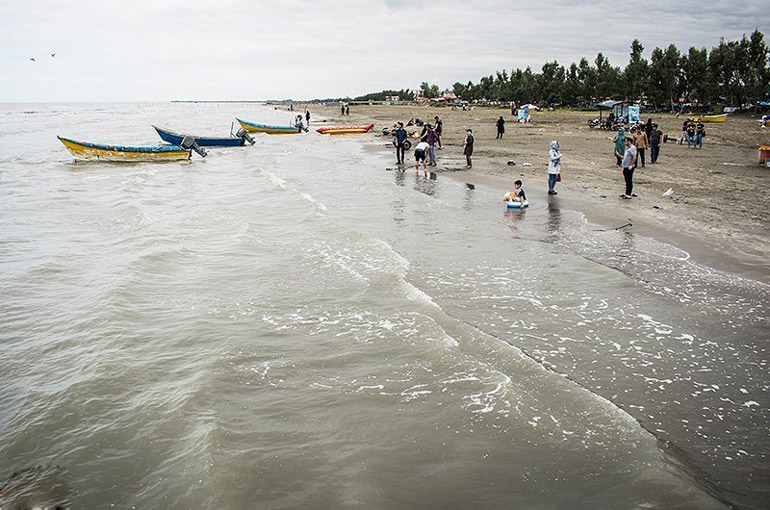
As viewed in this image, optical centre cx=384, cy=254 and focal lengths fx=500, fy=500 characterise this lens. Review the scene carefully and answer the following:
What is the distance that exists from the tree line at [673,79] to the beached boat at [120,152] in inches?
2703

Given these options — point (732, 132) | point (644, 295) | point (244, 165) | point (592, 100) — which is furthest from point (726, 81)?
point (644, 295)

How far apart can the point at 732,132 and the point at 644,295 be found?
134 ft

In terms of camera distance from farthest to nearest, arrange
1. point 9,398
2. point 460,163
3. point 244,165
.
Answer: point 244,165, point 460,163, point 9,398

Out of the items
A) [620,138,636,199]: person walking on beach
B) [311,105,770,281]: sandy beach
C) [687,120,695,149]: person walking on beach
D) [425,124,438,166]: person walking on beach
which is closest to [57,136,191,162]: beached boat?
[311,105,770,281]: sandy beach

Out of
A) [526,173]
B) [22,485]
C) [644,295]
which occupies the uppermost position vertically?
[526,173]

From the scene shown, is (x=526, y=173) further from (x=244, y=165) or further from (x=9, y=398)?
(x=9, y=398)

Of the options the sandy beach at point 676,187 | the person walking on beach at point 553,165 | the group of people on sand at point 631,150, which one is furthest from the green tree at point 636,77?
the person walking on beach at point 553,165

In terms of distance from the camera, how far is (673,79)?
245 feet

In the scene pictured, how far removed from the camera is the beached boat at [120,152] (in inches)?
1293

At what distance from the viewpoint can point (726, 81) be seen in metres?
70.6

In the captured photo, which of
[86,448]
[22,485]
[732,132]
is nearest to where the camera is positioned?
[22,485]

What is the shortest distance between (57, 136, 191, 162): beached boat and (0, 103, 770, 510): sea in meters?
Answer: 20.9

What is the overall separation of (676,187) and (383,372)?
17134mm

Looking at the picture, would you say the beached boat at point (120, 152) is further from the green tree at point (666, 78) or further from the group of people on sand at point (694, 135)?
the green tree at point (666, 78)
